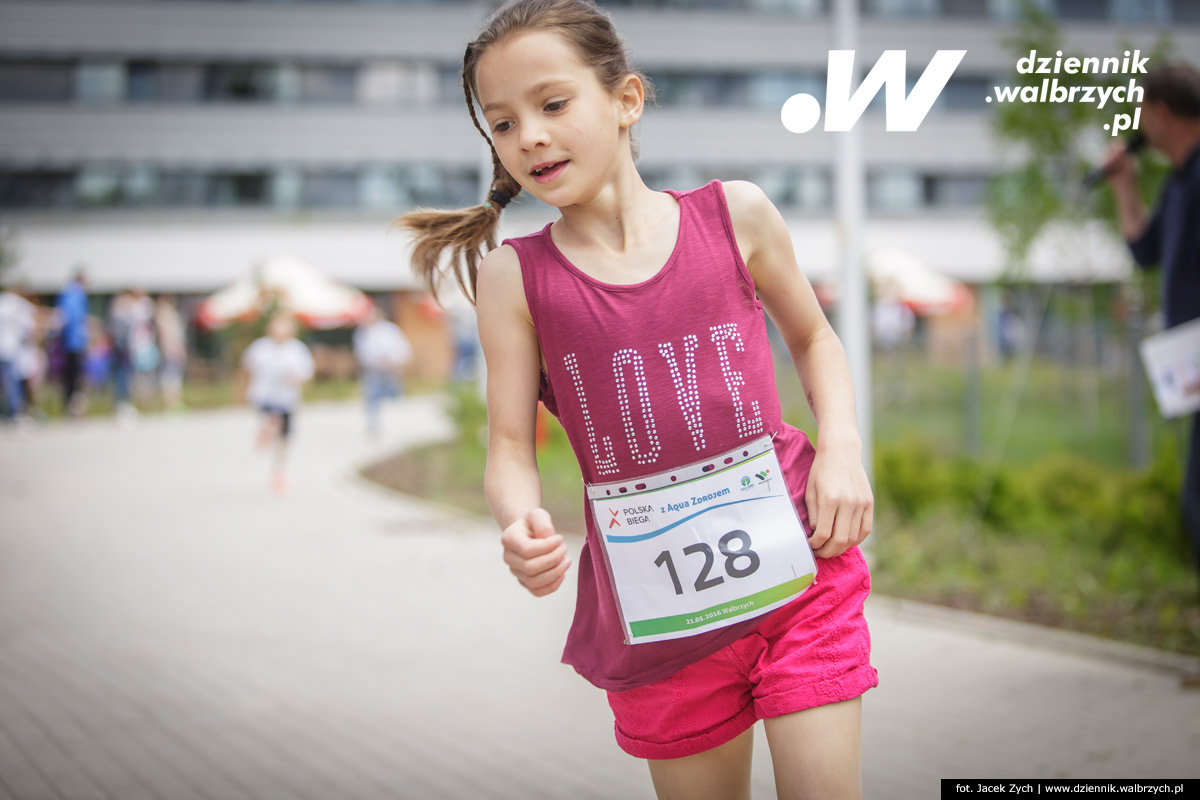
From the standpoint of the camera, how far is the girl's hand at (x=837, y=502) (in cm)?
204

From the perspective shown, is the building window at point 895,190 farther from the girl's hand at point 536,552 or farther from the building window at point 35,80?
the girl's hand at point 536,552

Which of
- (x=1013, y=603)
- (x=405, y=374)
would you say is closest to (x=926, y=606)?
(x=1013, y=603)

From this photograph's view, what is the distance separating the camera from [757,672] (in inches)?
81.4

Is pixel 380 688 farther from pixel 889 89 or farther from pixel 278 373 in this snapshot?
pixel 278 373

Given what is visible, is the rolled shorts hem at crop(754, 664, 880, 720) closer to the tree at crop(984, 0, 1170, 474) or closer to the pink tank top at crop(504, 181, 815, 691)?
the pink tank top at crop(504, 181, 815, 691)

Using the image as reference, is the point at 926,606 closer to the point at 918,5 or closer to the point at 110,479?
the point at 110,479

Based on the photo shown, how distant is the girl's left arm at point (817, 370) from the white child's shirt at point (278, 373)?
986 centimetres

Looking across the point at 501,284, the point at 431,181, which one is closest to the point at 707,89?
the point at 431,181

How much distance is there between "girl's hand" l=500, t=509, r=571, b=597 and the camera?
190 cm

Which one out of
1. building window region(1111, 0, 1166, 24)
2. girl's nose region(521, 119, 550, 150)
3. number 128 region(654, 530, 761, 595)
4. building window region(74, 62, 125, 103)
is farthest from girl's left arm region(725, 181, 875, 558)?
building window region(74, 62, 125, 103)

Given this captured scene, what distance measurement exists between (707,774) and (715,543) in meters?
0.44

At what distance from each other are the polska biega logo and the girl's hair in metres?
0.59

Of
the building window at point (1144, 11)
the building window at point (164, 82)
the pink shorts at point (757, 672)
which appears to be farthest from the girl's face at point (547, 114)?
the building window at point (164, 82)

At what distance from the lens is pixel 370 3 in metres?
40.2
